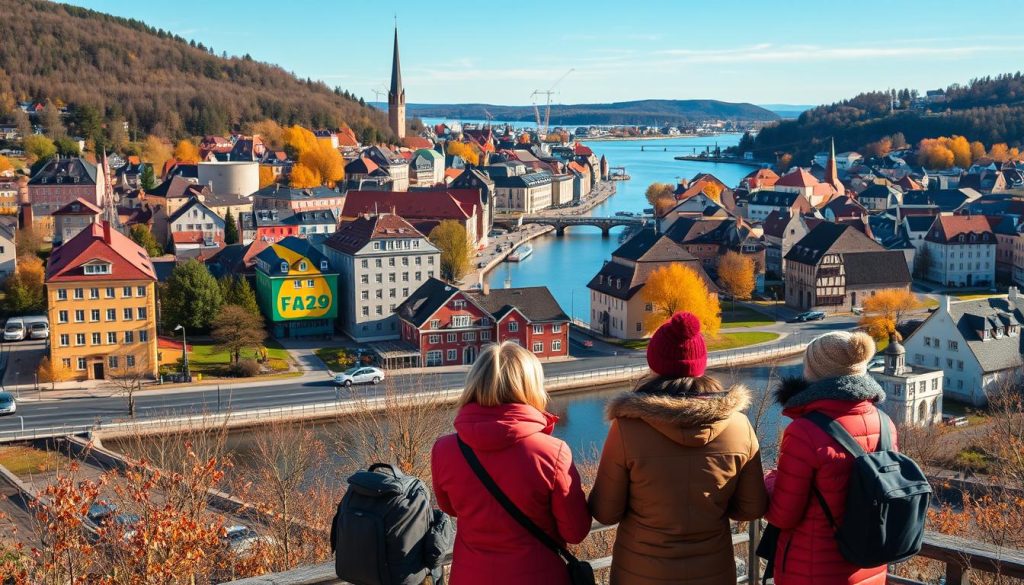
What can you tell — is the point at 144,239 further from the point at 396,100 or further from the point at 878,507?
the point at 396,100

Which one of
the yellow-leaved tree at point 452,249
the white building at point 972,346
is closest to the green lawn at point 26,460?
the white building at point 972,346

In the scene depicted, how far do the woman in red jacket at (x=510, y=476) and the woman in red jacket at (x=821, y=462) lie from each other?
401 mm

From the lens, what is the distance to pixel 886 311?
66.3 feet

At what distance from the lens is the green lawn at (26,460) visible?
12.1 m

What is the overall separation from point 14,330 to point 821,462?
18.7 m

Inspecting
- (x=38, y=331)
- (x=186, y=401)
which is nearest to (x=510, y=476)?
(x=186, y=401)

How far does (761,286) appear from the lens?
2492 cm

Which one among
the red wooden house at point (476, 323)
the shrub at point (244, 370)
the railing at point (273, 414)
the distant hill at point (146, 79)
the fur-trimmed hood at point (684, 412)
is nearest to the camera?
the fur-trimmed hood at point (684, 412)

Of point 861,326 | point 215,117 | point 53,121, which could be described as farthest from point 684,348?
point 215,117

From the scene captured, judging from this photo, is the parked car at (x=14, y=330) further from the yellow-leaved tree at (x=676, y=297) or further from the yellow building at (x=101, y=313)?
the yellow-leaved tree at (x=676, y=297)

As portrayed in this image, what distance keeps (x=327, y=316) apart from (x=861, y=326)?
9496 mm

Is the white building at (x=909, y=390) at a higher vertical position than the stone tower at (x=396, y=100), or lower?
lower

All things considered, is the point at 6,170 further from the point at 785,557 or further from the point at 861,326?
the point at 785,557

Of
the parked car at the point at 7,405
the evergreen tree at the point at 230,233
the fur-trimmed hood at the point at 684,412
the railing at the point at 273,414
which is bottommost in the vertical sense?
the railing at the point at 273,414
